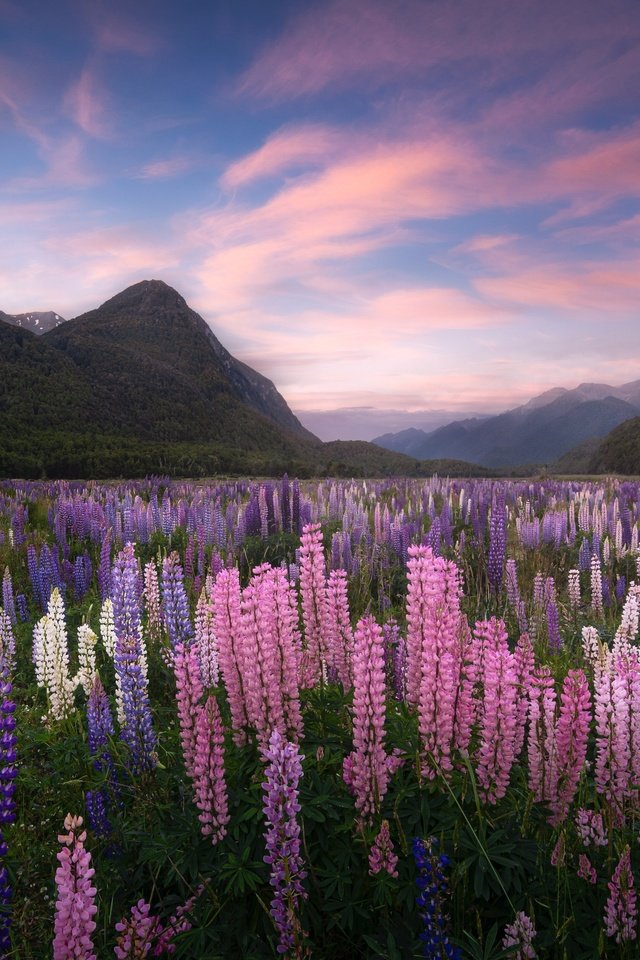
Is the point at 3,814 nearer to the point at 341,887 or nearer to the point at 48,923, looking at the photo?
the point at 48,923

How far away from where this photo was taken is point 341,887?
7.47 feet

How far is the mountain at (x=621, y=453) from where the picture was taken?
32.4m

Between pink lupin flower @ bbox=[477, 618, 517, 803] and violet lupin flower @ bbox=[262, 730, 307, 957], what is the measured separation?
92cm

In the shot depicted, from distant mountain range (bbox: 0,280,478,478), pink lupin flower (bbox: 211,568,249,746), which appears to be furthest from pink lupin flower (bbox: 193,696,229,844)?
distant mountain range (bbox: 0,280,478,478)

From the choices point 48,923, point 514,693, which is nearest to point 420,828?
point 514,693

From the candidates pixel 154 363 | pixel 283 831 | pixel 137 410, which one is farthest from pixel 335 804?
pixel 154 363

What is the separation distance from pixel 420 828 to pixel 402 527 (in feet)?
28.2

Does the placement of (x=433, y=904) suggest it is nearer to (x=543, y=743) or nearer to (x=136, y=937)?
(x=543, y=743)

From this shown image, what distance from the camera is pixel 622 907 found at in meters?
2.14

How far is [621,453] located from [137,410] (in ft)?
212

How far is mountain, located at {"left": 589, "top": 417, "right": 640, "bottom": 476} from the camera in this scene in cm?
3244

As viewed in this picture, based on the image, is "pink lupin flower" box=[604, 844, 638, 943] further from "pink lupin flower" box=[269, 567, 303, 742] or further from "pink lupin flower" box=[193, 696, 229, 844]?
"pink lupin flower" box=[193, 696, 229, 844]

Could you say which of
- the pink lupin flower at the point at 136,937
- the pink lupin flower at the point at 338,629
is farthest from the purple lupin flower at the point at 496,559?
the pink lupin flower at the point at 136,937

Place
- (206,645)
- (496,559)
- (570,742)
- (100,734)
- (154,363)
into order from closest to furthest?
(570,742) → (100,734) → (206,645) → (496,559) → (154,363)
